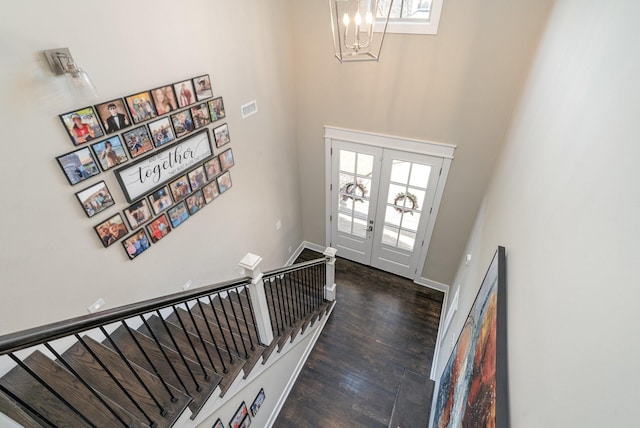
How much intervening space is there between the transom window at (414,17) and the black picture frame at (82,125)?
296 centimetres

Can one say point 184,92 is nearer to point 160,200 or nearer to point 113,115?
point 113,115

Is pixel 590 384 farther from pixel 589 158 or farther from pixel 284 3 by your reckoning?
pixel 284 3

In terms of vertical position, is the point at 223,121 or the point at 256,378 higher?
the point at 223,121

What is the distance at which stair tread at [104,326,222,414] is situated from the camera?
6.22 ft

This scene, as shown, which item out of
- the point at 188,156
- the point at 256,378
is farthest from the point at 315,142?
the point at 256,378

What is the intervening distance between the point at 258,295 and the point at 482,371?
Answer: 1546 mm

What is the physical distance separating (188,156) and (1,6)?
1.35m

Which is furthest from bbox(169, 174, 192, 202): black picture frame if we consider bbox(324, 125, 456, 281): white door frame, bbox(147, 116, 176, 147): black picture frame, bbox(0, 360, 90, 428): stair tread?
bbox(324, 125, 456, 281): white door frame

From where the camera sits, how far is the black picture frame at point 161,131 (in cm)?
227

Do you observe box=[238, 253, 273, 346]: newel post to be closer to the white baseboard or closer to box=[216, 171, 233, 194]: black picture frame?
box=[216, 171, 233, 194]: black picture frame

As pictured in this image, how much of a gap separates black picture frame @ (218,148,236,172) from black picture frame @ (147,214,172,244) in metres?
0.81

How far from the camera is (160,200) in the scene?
2.46 metres

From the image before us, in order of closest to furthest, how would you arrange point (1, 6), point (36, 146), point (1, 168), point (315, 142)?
point (1, 6), point (1, 168), point (36, 146), point (315, 142)

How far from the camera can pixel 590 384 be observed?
2.16ft
